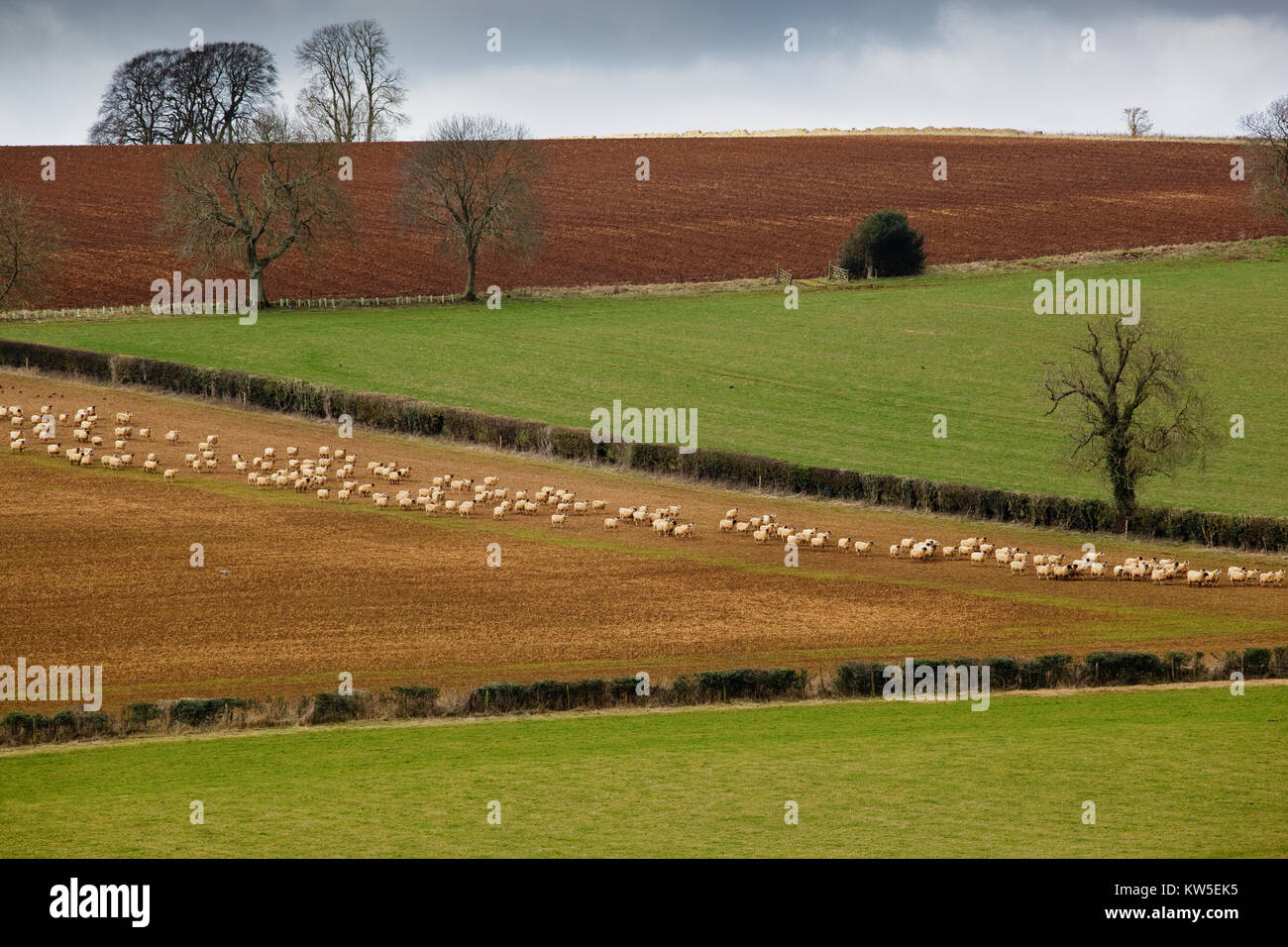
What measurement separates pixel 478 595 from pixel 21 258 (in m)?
52.0

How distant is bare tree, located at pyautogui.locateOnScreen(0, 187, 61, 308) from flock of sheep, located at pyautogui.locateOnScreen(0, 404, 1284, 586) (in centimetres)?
1949

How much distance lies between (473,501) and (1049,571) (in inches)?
857

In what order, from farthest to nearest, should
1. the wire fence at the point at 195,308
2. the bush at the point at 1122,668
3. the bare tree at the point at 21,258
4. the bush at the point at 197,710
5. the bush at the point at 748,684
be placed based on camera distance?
1. the wire fence at the point at 195,308
2. the bare tree at the point at 21,258
3. the bush at the point at 1122,668
4. the bush at the point at 748,684
5. the bush at the point at 197,710

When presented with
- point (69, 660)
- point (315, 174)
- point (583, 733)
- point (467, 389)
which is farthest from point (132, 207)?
point (583, 733)

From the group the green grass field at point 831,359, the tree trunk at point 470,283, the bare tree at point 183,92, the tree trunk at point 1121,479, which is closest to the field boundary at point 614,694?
the tree trunk at point 1121,479

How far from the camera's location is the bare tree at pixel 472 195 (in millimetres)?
92000

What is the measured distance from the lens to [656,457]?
2468 inches

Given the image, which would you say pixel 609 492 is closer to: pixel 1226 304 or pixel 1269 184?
pixel 1226 304

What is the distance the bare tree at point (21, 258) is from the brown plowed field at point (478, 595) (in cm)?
2787

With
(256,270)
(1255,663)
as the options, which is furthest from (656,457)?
(256,270)
